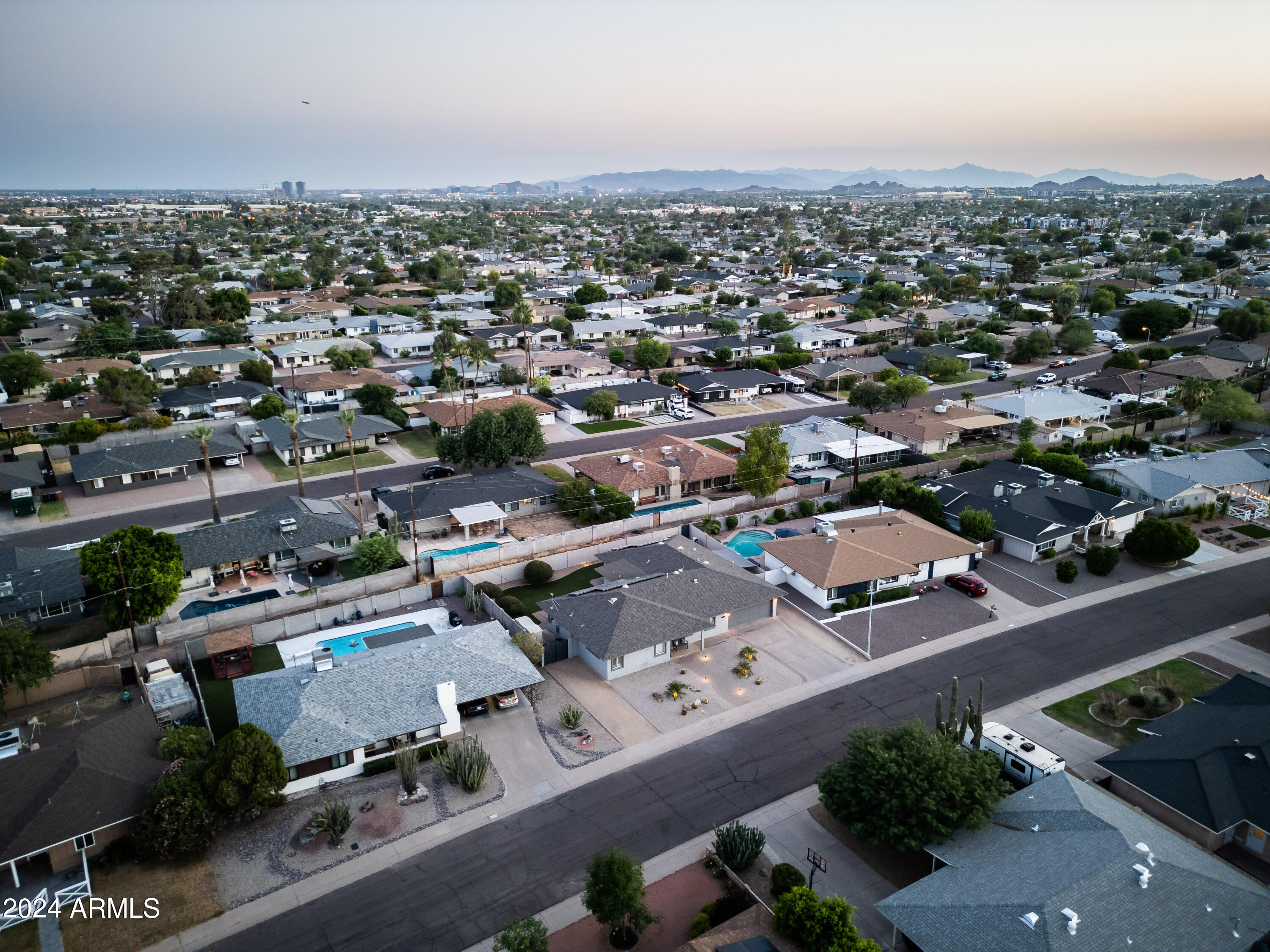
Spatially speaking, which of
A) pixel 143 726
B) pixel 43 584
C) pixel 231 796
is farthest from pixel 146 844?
pixel 43 584

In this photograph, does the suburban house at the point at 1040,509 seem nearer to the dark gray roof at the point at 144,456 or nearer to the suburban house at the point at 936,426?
the suburban house at the point at 936,426

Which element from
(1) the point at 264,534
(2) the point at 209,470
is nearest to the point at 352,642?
(1) the point at 264,534

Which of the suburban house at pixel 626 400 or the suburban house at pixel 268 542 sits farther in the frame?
the suburban house at pixel 626 400

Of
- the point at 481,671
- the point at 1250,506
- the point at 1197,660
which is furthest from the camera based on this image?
the point at 1250,506

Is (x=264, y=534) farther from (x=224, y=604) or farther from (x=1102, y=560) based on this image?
(x=1102, y=560)

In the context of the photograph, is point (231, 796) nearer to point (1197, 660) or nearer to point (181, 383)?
point (1197, 660)

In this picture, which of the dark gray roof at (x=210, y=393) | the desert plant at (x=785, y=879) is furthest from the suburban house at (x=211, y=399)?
the desert plant at (x=785, y=879)
